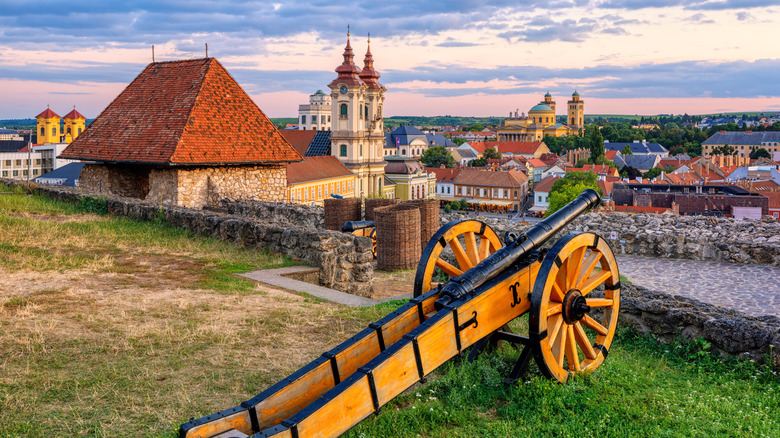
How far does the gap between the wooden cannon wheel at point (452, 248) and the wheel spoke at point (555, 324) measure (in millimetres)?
979

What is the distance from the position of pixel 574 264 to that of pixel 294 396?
8.03ft

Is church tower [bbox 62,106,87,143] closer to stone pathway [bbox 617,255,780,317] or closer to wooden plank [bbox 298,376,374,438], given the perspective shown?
stone pathway [bbox 617,255,780,317]

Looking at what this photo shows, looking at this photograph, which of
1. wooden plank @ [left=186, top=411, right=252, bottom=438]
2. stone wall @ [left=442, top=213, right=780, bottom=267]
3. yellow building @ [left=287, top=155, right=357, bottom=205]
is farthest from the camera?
yellow building @ [left=287, top=155, right=357, bottom=205]

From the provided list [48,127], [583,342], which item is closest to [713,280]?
[583,342]

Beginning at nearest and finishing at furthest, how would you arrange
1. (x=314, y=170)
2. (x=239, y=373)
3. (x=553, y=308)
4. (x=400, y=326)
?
(x=400, y=326), (x=553, y=308), (x=239, y=373), (x=314, y=170)

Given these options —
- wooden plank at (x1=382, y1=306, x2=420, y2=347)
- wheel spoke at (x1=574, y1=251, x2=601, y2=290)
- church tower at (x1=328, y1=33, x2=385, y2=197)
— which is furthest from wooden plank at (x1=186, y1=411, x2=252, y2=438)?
church tower at (x1=328, y1=33, x2=385, y2=197)

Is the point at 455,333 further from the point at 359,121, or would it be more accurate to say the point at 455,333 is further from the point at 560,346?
the point at 359,121

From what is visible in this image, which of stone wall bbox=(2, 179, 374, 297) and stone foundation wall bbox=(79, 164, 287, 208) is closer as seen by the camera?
stone wall bbox=(2, 179, 374, 297)

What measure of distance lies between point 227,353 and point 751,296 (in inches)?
300

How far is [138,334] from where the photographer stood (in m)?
5.72

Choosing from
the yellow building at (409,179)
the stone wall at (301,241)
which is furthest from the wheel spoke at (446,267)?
the yellow building at (409,179)

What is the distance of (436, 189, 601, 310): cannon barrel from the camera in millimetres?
4543

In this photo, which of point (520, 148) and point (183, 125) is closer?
point (183, 125)

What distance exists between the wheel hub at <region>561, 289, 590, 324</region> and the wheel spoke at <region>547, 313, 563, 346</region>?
5 centimetres
